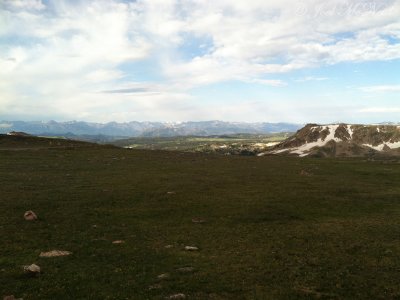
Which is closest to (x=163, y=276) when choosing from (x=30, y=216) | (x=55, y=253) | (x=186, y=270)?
(x=186, y=270)

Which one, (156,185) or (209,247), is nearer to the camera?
(209,247)

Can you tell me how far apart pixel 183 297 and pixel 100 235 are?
13.5 metres

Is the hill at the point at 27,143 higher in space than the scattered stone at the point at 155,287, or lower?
higher

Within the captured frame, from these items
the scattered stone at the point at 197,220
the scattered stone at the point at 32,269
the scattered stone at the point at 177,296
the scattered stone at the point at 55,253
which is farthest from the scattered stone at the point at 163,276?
the scattered stone at the point at 197,220

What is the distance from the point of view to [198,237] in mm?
31031

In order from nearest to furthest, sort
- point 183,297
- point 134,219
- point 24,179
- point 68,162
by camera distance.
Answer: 1. point 183,297
2. point 134,219
3. point 24,179
4. point 68,162

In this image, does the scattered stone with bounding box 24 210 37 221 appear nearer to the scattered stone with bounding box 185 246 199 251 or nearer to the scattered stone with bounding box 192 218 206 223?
the scattered stone with bounding box 192 218 206 223

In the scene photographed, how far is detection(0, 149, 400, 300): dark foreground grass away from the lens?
20.7 meters

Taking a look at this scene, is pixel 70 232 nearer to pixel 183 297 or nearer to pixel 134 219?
pixel 134 219

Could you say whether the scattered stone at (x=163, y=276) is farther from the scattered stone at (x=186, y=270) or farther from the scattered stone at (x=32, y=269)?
the scattered stone at (x=32, y=269)

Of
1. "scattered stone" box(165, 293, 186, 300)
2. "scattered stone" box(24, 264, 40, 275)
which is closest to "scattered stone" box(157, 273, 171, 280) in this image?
"scattered stone" box(165, 293, 186, 300)

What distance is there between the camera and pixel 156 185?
5694 centimetres

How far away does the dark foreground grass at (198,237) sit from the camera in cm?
2072

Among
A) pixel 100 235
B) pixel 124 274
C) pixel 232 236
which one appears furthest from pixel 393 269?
pixel 100 235
